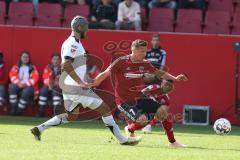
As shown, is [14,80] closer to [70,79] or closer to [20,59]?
[20,59]

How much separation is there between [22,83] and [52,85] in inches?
30.8

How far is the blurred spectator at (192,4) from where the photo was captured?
72.8 ft

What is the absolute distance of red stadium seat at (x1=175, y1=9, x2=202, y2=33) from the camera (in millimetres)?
21750

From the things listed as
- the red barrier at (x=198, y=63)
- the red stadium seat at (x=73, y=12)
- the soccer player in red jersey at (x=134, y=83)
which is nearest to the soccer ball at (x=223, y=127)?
the soccer player in red jersey at (x=134, y=83)

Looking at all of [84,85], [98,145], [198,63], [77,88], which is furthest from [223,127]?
[198,63]

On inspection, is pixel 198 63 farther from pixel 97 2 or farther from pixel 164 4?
pixel 97 2

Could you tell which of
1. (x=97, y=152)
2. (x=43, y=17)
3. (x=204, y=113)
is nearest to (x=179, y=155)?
(x=97, y=152)

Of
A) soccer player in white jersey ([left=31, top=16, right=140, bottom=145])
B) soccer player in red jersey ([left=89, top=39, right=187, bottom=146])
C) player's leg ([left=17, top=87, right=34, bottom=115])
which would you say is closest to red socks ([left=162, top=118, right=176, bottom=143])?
soccer player in red jersey ([left=89, top=39, right=187, bottom=146])

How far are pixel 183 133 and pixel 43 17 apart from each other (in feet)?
A: 22.4

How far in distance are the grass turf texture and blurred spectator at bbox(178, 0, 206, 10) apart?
498 centimetres

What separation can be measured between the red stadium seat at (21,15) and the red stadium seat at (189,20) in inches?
163

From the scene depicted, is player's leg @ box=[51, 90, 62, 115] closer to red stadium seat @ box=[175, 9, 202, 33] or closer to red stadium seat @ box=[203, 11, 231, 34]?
red stadium seat @ box=[175, 9, 202, 33]

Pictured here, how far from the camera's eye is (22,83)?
67.1 ft

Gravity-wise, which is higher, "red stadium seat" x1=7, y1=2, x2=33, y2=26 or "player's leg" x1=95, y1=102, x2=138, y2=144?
"red stadium seat" x1=7, y1=2, x2=33, y2=26
